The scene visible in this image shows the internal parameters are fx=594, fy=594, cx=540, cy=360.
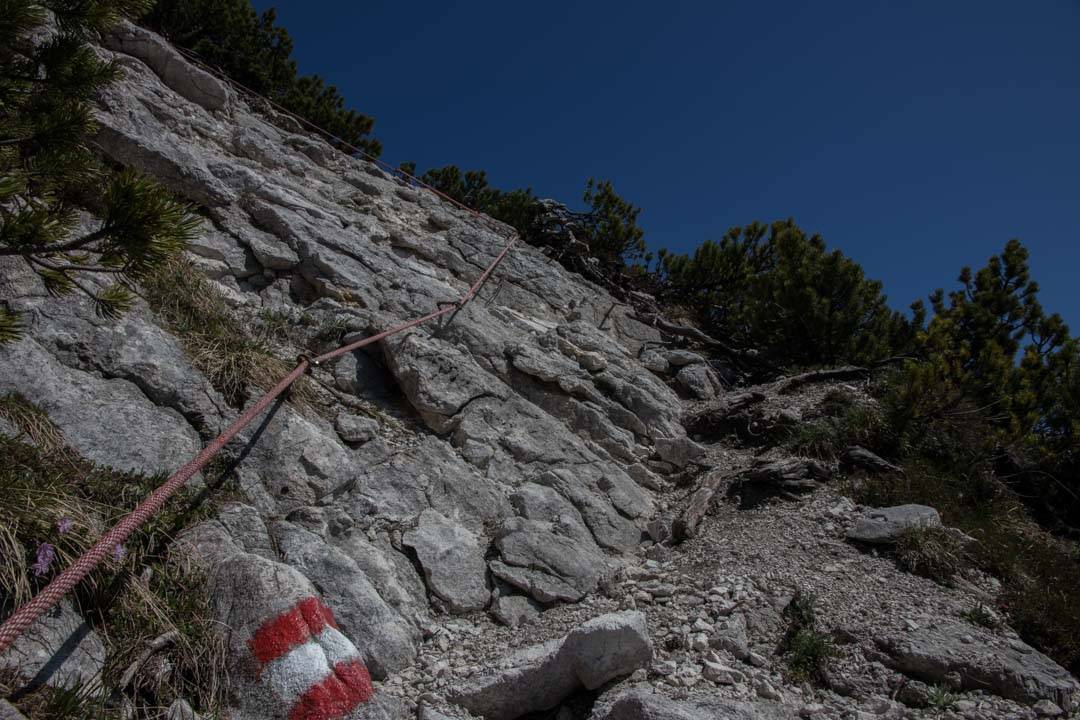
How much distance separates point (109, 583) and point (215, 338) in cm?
258

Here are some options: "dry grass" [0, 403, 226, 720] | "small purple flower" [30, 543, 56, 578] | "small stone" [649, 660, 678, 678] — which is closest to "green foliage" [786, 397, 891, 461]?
"small stone" [649, 660, 678, 678]

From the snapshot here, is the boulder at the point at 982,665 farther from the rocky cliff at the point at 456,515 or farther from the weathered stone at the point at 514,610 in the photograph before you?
the weathered stone at the point at 514,610

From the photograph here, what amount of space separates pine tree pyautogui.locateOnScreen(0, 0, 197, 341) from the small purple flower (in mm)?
1040

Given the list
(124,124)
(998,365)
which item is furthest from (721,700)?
(124,124)

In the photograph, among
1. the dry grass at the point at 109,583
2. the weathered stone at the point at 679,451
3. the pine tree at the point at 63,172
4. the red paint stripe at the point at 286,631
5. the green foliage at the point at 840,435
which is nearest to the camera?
the pine tree at the point at 63,172

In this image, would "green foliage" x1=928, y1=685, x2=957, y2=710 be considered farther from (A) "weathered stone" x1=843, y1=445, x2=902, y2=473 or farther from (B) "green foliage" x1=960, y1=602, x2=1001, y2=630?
(A) "weathered stone" x1=843, y1=445, x2=902, y2=473

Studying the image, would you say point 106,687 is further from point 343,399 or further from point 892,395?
point 892,395

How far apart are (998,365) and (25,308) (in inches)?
400

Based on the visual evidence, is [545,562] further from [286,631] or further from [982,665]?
[982,665]

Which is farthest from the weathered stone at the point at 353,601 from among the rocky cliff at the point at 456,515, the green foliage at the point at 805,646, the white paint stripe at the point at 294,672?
the green foliage at the point at 805,646

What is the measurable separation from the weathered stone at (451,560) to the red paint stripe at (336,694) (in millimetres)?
1155

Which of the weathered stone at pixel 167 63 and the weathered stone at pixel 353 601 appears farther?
the weathered stone at pixel 167 63

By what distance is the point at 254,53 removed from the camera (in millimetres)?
13727

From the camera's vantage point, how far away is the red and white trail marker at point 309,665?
9.93 ft
